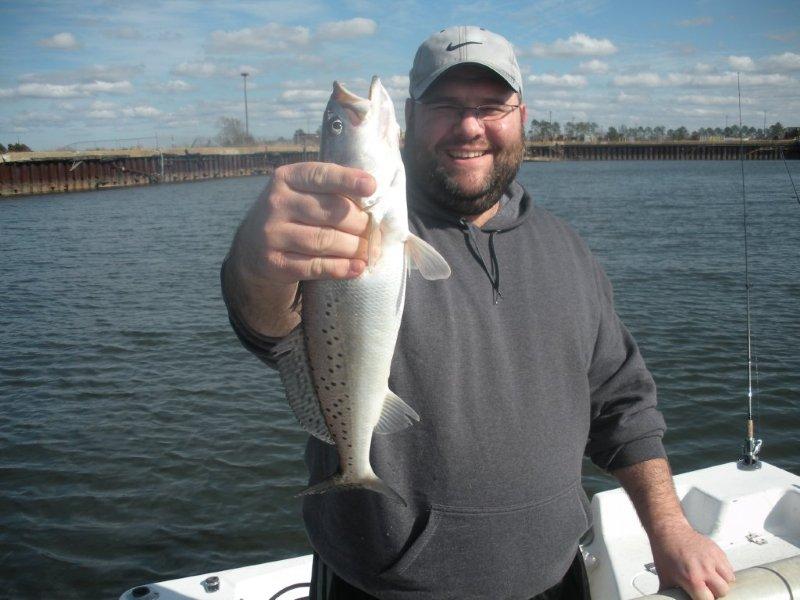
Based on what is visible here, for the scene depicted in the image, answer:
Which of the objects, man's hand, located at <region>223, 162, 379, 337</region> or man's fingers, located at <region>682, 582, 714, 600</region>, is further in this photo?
man's fingers, located at <region>682, 582, 714, 600</region>

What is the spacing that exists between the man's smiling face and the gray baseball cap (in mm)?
51

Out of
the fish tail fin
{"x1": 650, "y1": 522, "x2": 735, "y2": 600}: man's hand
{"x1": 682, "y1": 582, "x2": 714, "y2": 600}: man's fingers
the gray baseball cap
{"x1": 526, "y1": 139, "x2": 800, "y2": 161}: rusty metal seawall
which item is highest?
{"x1": 526, "y1": 139, "x2": 800, "y2": 161}: rusty metal seawall

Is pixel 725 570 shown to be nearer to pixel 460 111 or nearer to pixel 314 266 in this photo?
pixel 314 266

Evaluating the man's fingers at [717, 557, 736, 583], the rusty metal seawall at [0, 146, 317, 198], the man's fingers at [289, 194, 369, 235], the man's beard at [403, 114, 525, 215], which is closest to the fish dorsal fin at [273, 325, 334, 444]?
the man's fingers at [289, 194, 369, 235]

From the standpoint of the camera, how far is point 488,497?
294cm

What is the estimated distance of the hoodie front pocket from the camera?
2.88 metres

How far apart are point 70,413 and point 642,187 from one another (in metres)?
59.7

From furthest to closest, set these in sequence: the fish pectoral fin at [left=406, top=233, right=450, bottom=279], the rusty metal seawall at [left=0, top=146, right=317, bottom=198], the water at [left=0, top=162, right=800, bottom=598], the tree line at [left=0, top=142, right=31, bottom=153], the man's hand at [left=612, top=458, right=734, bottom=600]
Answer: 1. the tree line at [left=0, top=142, right=31, bottom=153]
2. the rusty metal seawall at [left=0, top=146, right=317, bottom=198]
3. the water at [left=0, top=162, right=800, bottom=598]
4. the man's hand at [left=612, top=458, right=734, bottom=600]
5. the fish pectoral fin at [left=406, top=233, right=450, bottom=279]

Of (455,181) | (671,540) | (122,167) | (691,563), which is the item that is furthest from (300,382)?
(122,167)

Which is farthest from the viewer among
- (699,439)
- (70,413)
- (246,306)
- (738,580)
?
(70,413)

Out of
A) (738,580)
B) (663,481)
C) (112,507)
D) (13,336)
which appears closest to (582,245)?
(663,481)

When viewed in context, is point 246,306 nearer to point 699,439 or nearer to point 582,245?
point 582,245

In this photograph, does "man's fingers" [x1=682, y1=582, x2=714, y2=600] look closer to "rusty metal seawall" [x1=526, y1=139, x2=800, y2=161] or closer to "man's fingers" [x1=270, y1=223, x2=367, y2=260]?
"man's fingers" [x1=270, y1=223, x2=367, y2=260]

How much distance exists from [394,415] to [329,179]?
3.16 ft
